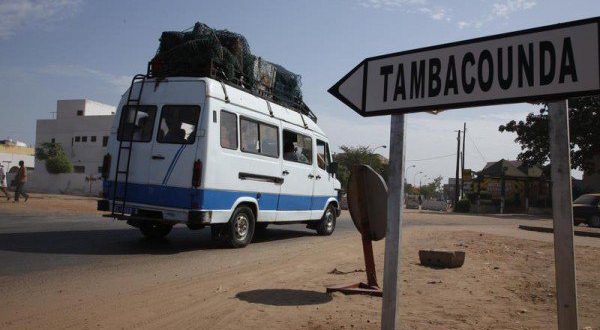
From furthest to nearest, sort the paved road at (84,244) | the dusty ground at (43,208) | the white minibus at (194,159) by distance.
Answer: the dusty ground at (43,208), the white minibus at (194,159), the paved road at (84,244)

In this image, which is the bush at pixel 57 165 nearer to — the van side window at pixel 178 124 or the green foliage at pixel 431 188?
→ the van side window at pixel 178 124

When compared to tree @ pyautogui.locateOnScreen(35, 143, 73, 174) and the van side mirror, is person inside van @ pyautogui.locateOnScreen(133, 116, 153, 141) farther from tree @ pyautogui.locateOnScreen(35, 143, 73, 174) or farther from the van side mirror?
tree @ pyautogui.locateOnScreen(35, 143, 73, 174)

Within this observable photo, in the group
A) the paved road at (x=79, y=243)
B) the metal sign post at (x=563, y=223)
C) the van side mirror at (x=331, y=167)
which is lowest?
the paved road at (x=79, y=243)

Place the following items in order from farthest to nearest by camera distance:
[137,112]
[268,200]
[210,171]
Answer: [268,200]
[137,112]
[210,171]

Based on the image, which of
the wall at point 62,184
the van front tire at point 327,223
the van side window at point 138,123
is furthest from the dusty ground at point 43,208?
the wall at point 62,184

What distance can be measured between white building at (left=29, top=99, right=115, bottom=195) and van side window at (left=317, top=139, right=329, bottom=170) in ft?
106

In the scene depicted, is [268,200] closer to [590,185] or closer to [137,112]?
[137,112]

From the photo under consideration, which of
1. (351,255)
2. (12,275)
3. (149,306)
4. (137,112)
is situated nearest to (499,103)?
(149,306)

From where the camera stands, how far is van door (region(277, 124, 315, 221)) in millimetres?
10370

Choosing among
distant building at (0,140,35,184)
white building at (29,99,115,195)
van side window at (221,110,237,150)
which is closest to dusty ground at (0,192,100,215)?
van side window at (221,110,237,150)

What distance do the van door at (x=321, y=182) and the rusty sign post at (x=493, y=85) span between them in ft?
28.5

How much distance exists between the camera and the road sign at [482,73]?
93.3 inches

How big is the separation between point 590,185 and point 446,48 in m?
54.1

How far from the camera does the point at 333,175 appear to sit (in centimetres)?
1273
